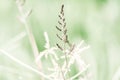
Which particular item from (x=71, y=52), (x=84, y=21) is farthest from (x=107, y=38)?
(x=71, y=52)

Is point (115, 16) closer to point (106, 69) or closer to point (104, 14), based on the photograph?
point (104, 14)

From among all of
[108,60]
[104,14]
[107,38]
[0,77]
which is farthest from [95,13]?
[0,77]

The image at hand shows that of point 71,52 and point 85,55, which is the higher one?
point 85,55

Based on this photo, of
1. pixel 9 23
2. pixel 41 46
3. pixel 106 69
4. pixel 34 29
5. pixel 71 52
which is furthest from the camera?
pixel 9 23

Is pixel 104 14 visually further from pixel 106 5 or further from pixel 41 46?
pixel 41 46

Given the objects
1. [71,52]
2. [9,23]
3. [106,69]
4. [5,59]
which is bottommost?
[71,52]

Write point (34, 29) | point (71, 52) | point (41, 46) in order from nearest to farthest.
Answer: point (71, 52) → point (41, 46) → point (34, 29)

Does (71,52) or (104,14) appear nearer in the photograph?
(71,52)
